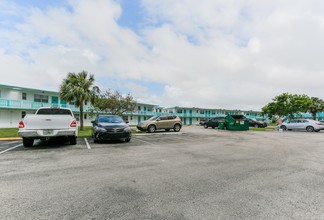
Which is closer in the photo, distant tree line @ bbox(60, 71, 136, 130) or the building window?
distant tree line @ bbox(60, 71, 136, 130)

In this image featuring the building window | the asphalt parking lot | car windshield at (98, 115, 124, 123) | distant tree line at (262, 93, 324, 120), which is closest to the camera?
the asphalt parking lot

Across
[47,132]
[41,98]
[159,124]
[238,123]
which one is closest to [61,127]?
[47,132]

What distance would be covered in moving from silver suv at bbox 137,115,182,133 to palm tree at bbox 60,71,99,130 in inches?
329

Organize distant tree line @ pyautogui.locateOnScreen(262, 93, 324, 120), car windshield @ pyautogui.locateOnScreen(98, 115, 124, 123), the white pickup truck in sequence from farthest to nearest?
distant tree line @ pyautogui.locateOnScreen(262, 93, 324, 120) → car windshield @ pyautogui.locateOnScreen(98, 115, 124, 123) → the white pickup truck

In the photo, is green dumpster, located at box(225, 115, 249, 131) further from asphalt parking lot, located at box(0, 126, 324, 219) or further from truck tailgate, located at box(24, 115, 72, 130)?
truck tailgate, located at box(24, 115, 72, 130)

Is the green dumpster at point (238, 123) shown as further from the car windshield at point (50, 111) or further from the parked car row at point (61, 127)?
the car windshield at point (50, 111)

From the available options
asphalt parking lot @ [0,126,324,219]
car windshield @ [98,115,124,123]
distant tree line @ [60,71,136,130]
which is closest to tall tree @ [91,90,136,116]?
distant tree line @ [60,71,136,130]

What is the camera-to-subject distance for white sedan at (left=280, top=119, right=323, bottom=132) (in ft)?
69.7

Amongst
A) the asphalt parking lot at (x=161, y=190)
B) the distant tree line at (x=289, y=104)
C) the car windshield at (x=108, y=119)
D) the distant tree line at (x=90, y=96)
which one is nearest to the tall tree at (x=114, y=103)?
the distant tree line at (x=90, y=96)

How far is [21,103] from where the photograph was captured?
27219 mm

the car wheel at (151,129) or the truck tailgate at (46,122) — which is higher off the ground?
the truck tailgate at (46,122)

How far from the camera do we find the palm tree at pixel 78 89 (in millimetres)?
22047

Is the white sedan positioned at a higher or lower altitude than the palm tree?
lower

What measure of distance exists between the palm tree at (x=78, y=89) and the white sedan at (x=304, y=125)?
24.2 meters
